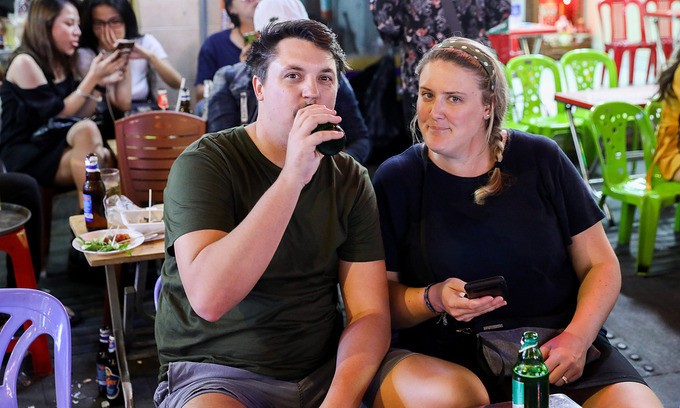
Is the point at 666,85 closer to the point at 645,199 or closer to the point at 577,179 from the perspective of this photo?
the point at 645,199

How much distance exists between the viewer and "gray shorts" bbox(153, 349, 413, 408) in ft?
6.08

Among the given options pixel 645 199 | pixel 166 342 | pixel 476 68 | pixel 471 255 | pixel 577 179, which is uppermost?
pixel 476 68

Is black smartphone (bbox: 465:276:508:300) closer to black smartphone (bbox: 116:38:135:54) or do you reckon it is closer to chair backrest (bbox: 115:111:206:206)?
chair backrest (bbox: 115:111:206:206)

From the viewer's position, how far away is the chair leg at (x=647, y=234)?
A: 13.6 ft

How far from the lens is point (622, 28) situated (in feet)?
32.2

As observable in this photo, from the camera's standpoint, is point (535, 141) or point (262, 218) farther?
point (535, 141)

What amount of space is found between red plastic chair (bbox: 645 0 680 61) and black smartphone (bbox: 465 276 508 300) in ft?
25.6

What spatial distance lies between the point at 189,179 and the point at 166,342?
407 mm

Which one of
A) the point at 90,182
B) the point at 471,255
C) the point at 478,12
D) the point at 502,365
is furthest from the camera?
the point at 478,12

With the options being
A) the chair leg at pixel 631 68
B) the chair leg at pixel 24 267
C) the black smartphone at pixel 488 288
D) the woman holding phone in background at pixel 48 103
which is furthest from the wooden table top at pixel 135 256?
the chair leg at pixel 631 68

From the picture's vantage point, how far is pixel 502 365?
78.3 inches

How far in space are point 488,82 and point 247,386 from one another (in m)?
0.99

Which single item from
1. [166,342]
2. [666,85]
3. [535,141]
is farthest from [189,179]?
[666,85]

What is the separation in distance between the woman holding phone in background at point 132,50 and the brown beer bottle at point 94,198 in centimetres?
177
